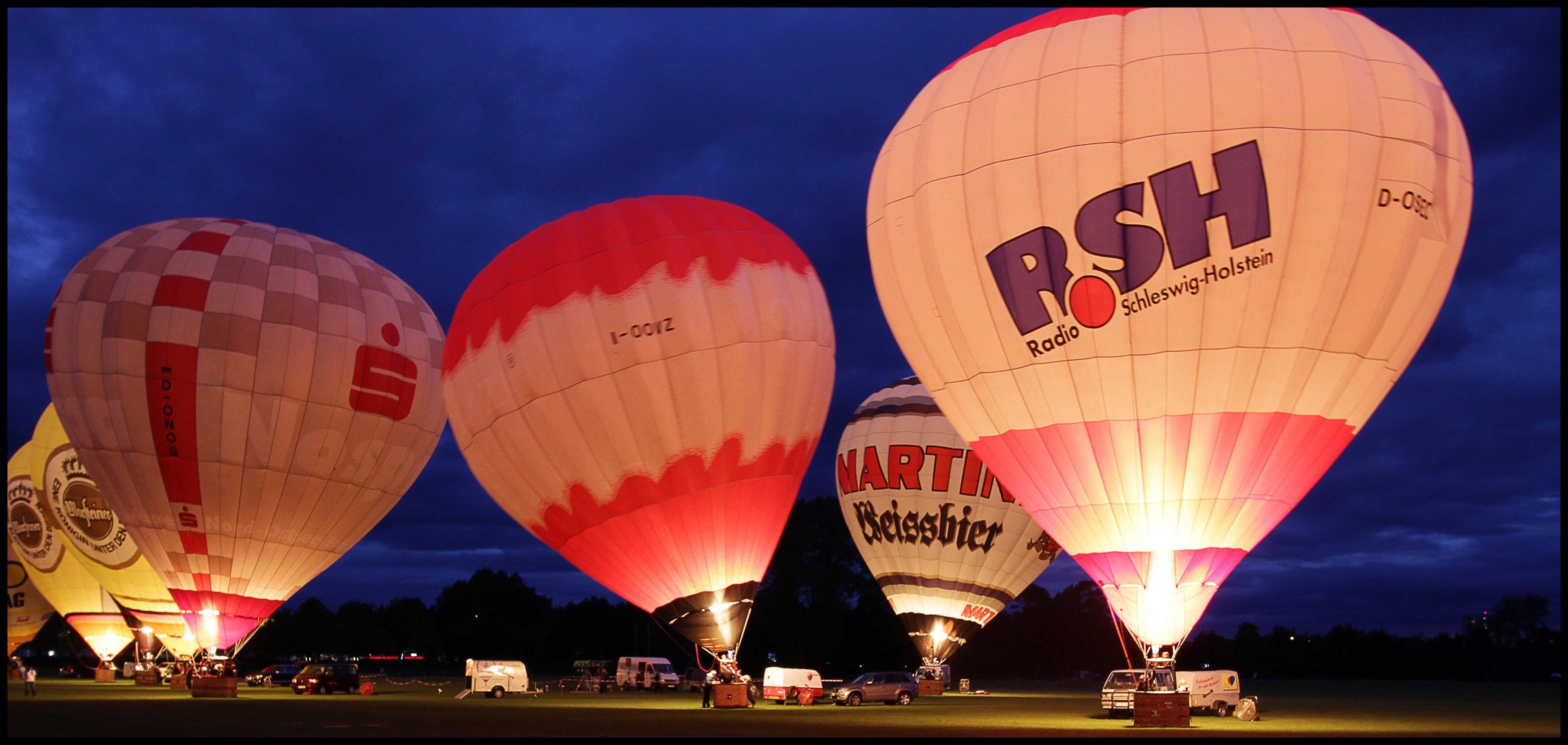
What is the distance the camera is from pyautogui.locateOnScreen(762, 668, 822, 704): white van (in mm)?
22625

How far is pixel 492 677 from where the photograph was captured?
2495 centimetres

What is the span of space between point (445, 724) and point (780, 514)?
7.13 metres

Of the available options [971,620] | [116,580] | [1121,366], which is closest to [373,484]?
[116,580]

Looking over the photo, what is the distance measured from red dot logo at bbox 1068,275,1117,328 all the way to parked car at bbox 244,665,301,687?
1044 inches

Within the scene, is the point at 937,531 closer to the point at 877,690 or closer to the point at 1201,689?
the point at 877,690

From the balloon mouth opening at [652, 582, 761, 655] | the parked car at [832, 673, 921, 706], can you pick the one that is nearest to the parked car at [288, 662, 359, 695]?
the parked car at [832, 673, 921, 706]

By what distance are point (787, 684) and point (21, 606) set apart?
2801 centimetres

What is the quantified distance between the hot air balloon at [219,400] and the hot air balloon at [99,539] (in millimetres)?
5431

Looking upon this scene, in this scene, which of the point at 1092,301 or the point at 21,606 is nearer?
the point at 1092,301

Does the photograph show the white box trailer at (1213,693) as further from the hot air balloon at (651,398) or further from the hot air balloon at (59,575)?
the hot air balloon at (59,575)

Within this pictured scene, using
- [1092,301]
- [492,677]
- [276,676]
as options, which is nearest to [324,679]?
[492,677]

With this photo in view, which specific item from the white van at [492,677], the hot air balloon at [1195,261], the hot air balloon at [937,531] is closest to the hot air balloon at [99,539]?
the white van at [492,677]

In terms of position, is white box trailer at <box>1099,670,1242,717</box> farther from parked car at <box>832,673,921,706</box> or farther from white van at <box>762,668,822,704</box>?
white van at <box>762,668,822,704</box>

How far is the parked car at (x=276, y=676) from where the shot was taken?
109 ft
